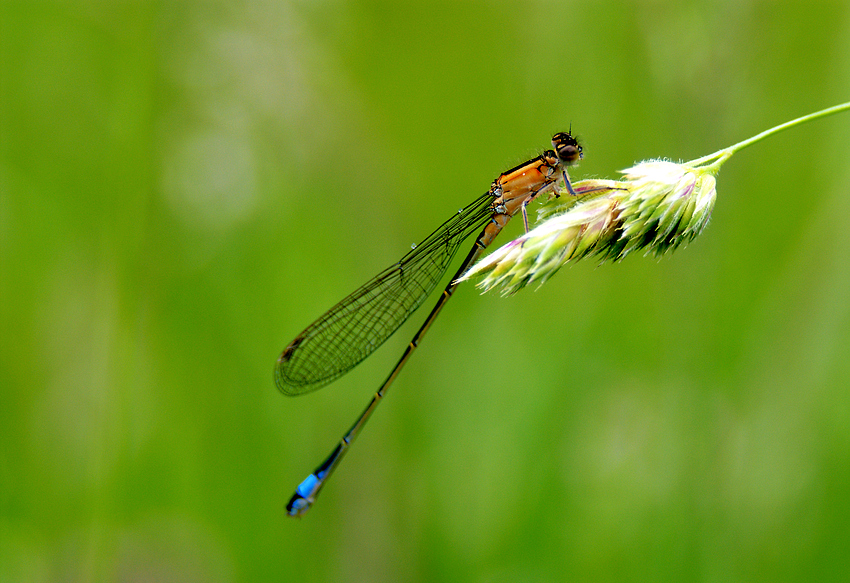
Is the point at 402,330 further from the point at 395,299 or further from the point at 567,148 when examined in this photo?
the point at 567,148

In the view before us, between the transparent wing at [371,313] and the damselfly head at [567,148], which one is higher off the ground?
the damselfly head at [567,148]

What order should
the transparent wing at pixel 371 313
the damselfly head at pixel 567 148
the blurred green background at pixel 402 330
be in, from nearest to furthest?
1. the blurred green background at pixel 402 330
2. the damselfly head at pixel 567 148
3. the transparent wing at pixel 371 313

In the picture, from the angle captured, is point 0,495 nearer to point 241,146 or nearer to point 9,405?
point 9,405

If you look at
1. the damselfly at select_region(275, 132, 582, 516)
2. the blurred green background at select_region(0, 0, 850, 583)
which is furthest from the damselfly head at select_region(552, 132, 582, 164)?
the blurred green background at select_region(0, 0, 850, 583)

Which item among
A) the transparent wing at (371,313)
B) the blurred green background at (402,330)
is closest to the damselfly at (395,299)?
the transparent wing at (371,313)

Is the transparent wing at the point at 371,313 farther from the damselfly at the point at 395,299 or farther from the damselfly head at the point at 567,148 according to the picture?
the damselfly head at the point at 567,148

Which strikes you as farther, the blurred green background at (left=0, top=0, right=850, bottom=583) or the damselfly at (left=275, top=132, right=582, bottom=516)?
the damselfly at (left=275, top=132, right=582, bottom=516)

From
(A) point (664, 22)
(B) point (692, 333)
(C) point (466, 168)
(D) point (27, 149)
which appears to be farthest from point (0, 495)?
(A) point (664, 22)

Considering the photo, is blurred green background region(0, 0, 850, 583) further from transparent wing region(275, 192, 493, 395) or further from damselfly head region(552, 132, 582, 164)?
damselfly head region(552, 132, 582, 164)
